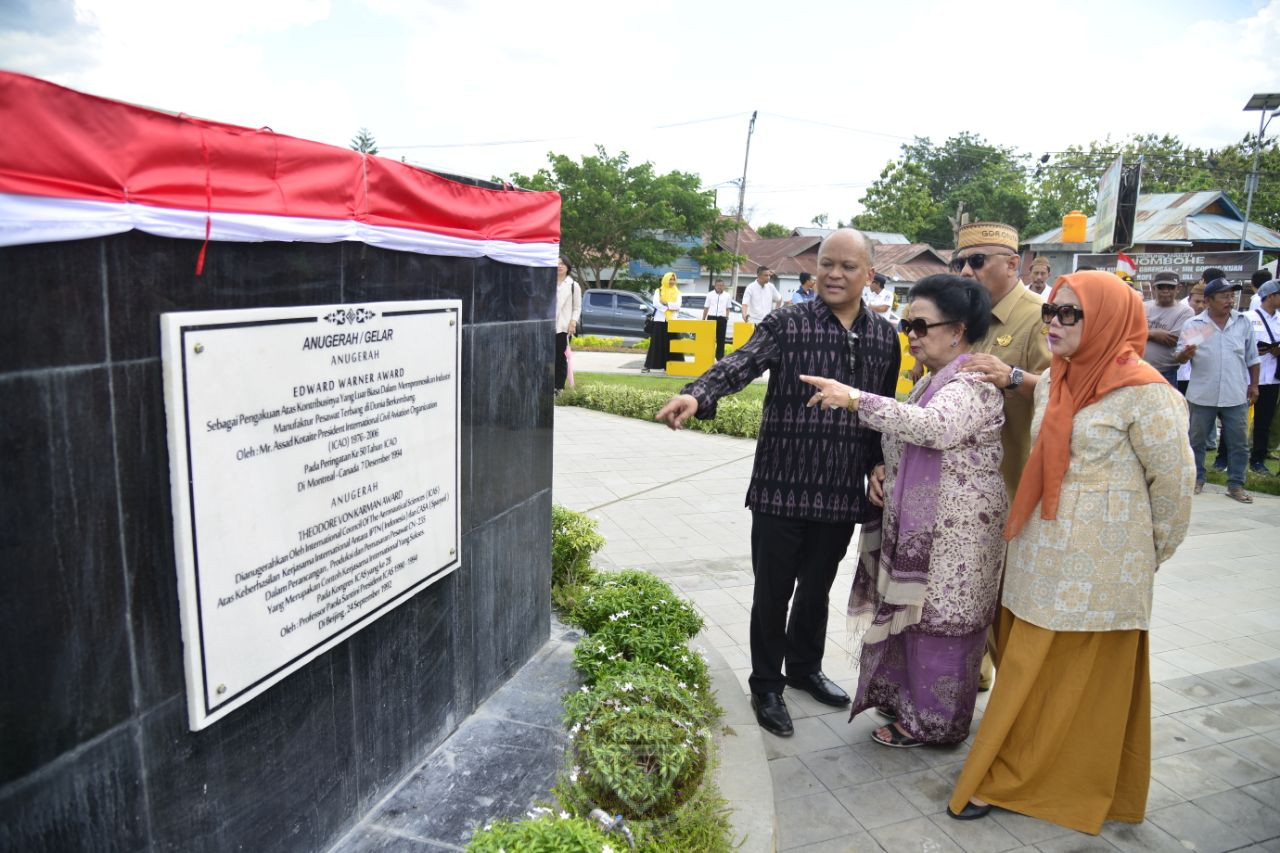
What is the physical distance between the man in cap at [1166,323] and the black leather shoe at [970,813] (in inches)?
264

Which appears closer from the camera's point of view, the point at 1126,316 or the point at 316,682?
the point at 316,682

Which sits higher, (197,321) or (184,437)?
(197,321)

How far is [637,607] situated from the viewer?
3.36 metres

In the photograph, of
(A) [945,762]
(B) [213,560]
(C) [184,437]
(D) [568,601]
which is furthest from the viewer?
(D) [568,601]

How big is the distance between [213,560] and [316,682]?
584 mm

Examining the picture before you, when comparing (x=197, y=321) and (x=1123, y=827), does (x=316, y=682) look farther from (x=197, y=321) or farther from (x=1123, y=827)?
(x=1123, y=827)

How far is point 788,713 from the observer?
356 cm

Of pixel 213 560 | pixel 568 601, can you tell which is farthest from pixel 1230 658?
pixel 213 560

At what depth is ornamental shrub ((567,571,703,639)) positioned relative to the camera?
130 inches

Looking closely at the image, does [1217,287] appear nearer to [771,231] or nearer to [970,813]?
[970,813]

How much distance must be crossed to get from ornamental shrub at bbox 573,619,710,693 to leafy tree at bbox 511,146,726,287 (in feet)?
95.4

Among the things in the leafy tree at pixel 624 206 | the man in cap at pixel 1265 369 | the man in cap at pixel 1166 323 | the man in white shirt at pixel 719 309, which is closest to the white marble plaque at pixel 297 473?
the man in cap at pixel 1166 323

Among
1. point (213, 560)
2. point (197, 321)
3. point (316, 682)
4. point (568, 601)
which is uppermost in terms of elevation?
point (197, 321)

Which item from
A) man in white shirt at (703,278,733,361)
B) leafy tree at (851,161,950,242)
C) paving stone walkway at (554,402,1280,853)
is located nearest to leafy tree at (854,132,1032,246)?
leafy tree at (851,161,950,242)
